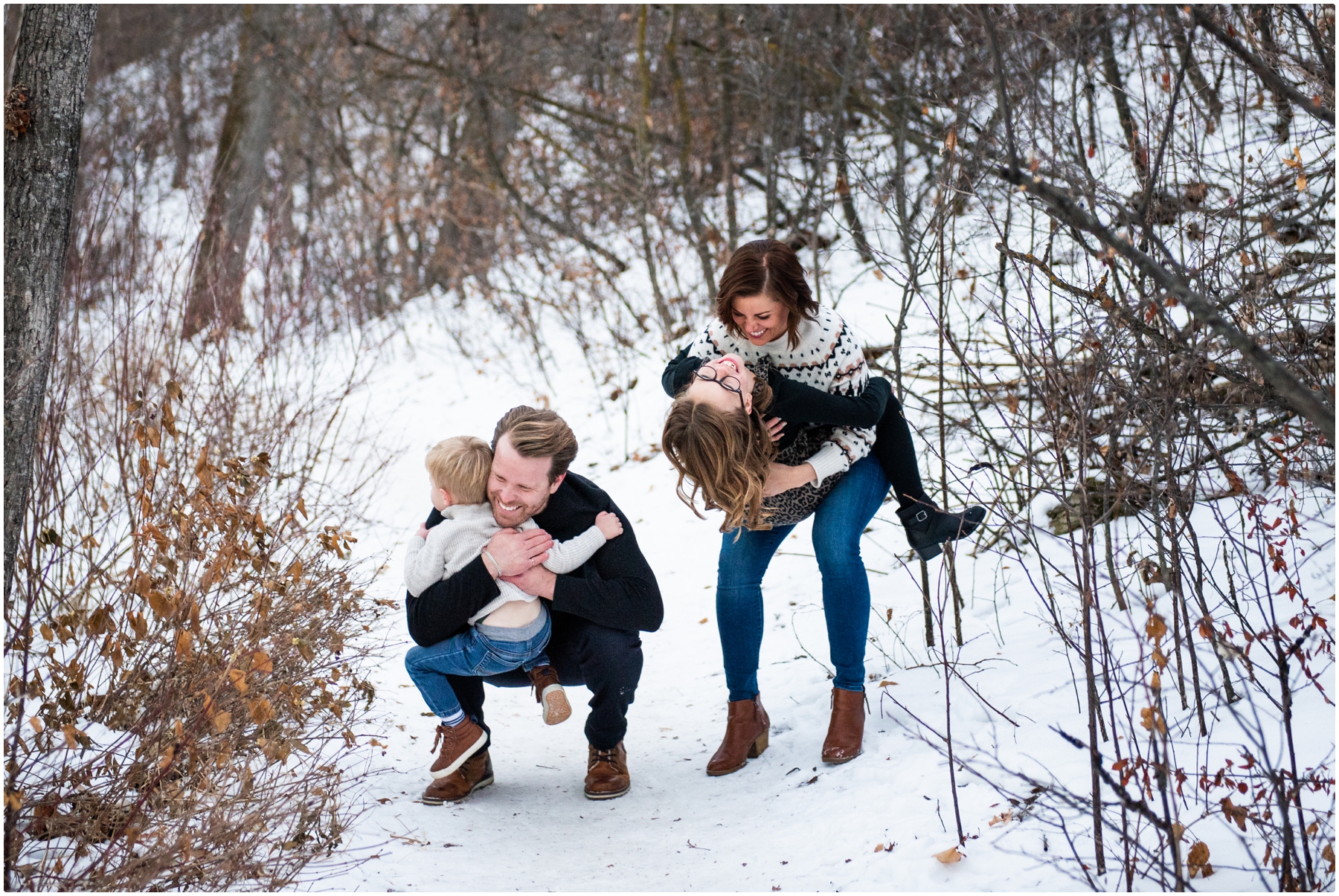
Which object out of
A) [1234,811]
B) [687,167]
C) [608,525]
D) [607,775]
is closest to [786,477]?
[608,525]

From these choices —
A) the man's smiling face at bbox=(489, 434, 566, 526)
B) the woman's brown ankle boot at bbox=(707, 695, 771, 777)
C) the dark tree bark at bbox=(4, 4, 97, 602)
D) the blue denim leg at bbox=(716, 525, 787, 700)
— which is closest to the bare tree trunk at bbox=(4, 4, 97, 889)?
the dark tree bark at bbox=(4, 4, 97, 602)

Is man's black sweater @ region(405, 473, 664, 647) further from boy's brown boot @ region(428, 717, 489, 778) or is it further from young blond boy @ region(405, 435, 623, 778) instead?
boy's brown boot @ region(428, 717, 489, 778)

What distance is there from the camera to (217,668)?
2732 mm

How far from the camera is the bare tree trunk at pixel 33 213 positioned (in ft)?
7.90

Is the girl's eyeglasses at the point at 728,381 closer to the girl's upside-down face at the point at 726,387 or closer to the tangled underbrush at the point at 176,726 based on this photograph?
the girl's upside-down face at the point at 726,387

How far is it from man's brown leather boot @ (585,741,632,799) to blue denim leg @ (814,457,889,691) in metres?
0.74

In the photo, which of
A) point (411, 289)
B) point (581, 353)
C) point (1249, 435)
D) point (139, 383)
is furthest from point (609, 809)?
point (411, 289)

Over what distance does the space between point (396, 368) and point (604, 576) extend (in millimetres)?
7857

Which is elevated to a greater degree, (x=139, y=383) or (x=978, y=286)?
(x=978, y=286)

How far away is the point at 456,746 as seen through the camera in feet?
10.00

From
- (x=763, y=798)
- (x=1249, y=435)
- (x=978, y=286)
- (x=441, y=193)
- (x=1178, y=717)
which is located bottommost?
(x=763, y=798)

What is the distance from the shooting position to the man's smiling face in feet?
9.63

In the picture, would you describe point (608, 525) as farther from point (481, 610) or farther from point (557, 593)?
point (481, 610)

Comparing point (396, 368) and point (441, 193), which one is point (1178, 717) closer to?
point (396, 368)
